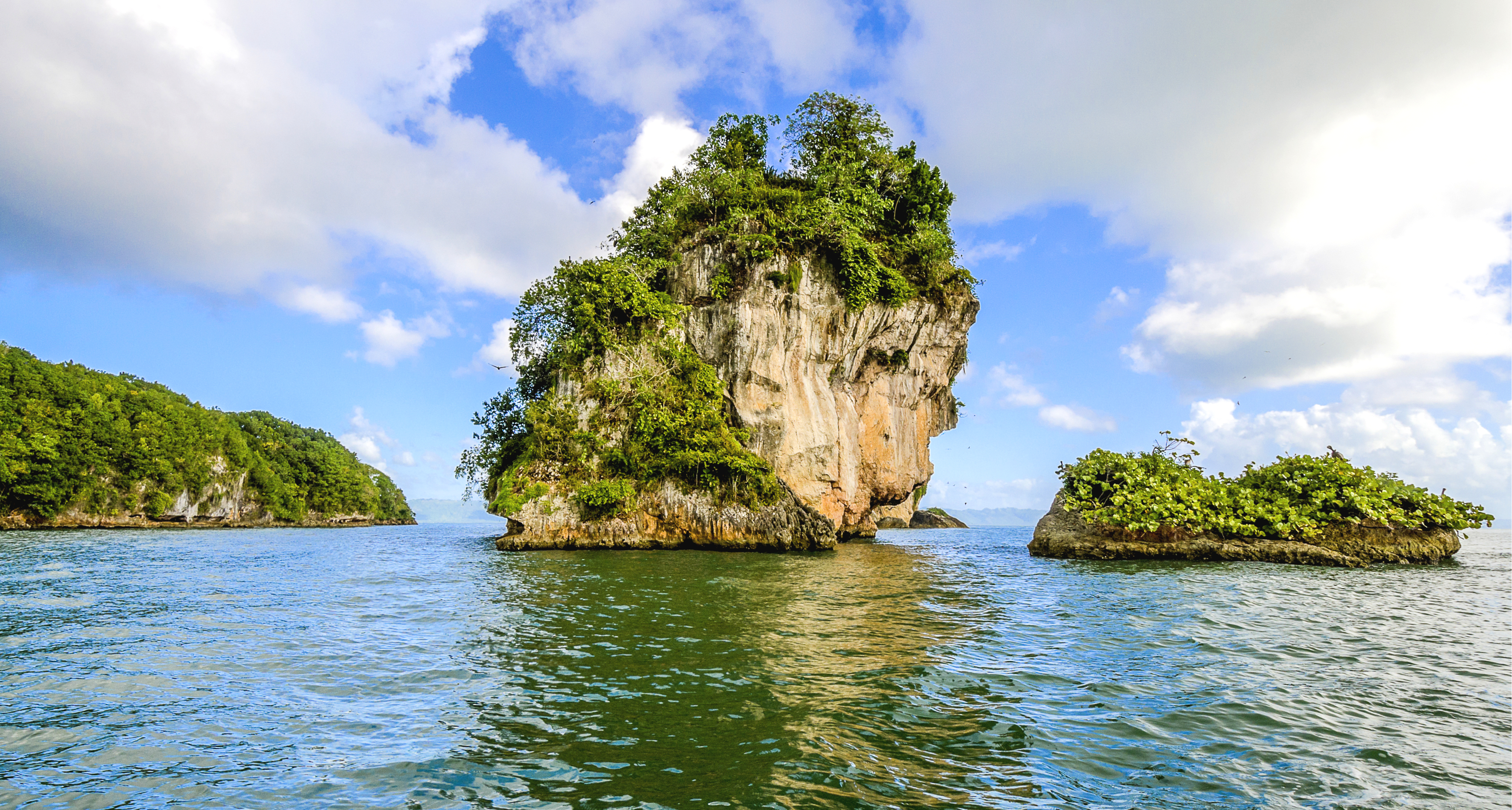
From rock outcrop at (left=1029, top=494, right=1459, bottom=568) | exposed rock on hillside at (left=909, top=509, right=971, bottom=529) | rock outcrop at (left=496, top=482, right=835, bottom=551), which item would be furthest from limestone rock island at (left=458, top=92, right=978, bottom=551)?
exposed rock on hillside at (left=909, top=509, right=971, bottom=529)

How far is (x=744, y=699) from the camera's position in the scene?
615 centimetres

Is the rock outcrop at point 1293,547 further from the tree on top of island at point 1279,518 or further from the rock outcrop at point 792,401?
the rock outcrop at point 792,401

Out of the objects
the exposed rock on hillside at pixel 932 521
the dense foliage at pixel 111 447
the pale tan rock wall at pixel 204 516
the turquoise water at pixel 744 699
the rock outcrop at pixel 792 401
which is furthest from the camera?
the exposed rock on hillside at pixel 932 521

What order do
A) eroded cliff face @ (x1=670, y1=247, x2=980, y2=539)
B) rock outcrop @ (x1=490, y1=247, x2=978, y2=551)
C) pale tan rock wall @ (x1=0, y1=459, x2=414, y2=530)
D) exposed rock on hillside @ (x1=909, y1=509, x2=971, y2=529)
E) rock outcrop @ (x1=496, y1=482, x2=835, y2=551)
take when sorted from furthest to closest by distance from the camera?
exposed rock on hillside @ (x1=909, y1=509, x2=971, y2=529), pale tan rock wall @ (x1=0, y1=459, x2=414, y2=530), eroded cliff face @ (x1=670, y1=247, x2=980, y2=539), rock outcrop @ (x1=490, y1=247, x2=978, y2=551), rock outcrop @ (x1=496, y1=482, x2=835, y2=551)

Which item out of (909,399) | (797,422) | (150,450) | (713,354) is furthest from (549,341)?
(150,450)

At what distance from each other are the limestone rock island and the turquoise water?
40.7 feet

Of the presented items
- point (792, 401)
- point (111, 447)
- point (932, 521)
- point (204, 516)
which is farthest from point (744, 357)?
point (932, 521)

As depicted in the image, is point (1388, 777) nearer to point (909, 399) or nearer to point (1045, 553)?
point (1045, 553)

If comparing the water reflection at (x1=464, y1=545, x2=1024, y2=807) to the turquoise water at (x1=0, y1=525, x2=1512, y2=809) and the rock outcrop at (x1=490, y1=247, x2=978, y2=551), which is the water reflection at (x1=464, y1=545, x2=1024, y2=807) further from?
the rock outcrop at (x1=490, y1=247, x2=978, y2=551)

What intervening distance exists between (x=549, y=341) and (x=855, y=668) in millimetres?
24884

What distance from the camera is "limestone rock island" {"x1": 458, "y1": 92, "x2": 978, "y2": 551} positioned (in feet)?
85.2

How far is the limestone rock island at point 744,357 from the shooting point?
85.2ft

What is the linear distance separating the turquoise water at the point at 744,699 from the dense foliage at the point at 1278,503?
8670 mm

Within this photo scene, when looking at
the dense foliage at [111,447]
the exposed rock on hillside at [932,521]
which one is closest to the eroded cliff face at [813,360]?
the dense foliage at [111,447]
